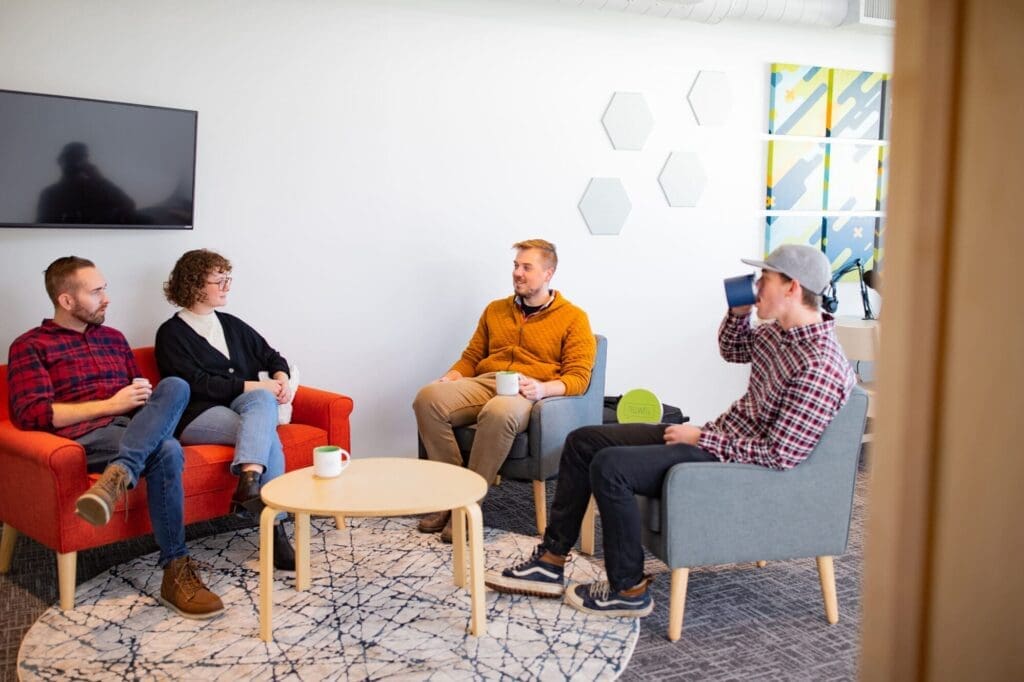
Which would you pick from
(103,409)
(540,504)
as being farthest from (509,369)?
(103,409)

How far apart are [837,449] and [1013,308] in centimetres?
249

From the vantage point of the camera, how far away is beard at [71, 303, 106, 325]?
3.41 metres

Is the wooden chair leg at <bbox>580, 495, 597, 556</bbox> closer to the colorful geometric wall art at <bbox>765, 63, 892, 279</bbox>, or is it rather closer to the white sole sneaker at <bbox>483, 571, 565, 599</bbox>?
the white sole sneaker at <bbox>483, 571, 565, 599</bbox>

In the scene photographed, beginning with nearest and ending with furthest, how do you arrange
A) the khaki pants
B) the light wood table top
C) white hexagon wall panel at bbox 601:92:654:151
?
the light wood table top → the khaki pants → white hexagon wall panel at bbox 601:92:654:151

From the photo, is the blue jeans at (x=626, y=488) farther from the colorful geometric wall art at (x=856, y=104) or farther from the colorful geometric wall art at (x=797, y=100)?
the colorful geometric wall art at (x=856, y=104)

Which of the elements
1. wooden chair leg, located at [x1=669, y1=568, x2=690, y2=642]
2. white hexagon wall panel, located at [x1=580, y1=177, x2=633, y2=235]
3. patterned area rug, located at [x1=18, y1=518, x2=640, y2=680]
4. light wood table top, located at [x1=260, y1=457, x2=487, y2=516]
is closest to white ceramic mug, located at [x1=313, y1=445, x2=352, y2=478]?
light wood table top, located at [x1=260, y1=457, x2=487, y2=516]

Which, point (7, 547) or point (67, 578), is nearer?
point (67, 578)

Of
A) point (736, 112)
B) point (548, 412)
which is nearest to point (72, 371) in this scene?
point (548, 412)

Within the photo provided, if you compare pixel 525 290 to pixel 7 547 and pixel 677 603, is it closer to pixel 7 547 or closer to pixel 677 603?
pixel 677 603

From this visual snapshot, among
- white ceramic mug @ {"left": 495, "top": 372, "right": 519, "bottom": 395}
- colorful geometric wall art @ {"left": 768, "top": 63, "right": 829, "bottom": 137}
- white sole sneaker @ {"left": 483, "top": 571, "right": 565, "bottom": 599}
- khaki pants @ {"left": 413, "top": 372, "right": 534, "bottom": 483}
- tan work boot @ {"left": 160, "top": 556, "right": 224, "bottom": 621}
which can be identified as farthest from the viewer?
colorful geometric wall art @ {"left": 768, "top": 63, "right": 829, "bottom": 137}

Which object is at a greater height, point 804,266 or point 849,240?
point 849,240

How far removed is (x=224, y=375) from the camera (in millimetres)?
3793

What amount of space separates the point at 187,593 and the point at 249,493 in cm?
39

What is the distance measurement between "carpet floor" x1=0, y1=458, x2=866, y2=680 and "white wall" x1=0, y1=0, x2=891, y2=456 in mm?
1018
